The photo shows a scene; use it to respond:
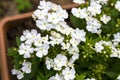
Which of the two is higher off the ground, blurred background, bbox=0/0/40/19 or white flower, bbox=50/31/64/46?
blurred background, bbox=0/0/40/19

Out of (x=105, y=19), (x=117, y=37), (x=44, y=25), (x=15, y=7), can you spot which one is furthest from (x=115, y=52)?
(x=15, y=7)

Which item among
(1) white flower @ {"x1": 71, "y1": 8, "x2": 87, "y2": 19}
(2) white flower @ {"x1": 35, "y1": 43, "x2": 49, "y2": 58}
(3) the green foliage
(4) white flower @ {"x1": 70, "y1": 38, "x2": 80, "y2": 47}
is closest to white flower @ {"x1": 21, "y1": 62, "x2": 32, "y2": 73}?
(2) white flower @ {"x1": 35, "y1": 43, "x2": 49, "y2": 58}

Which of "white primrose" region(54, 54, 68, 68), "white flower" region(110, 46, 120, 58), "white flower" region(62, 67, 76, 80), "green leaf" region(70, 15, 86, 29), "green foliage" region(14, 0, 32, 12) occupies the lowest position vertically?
"white flower" region(62, 67, 76, 80)

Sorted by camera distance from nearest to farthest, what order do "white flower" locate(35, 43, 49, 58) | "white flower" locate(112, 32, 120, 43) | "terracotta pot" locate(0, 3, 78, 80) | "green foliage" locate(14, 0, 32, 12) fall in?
"white flower" locate(35, 43, 49, 58) → "white flower" locate(112, 32, 120, 43) → "terracotta pot" locate(0, 3, 78, 80) → "green foliage" locate(14, 0, 32, 12)

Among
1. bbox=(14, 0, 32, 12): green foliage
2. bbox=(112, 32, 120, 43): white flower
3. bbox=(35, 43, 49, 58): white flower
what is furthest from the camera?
bbox=(14, 0, 32, 12): green foliage

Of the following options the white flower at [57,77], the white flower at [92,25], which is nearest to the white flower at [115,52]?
the white flower at [92,25]

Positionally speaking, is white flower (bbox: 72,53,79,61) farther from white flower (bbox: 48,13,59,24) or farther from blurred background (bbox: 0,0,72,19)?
blurred background (bbox: 0,0,72,19)

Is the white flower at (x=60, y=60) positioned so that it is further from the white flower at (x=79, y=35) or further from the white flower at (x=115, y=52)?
the white flower at (x=115, y=52)
